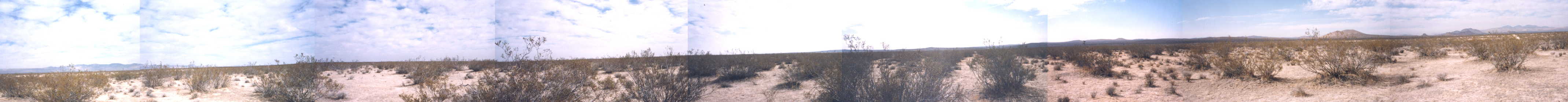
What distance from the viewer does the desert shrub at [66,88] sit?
27.3ft

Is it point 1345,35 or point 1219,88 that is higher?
point 1345,35

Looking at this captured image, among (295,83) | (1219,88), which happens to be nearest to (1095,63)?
(1219,88)

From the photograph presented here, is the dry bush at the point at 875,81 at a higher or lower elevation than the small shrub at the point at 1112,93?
higher

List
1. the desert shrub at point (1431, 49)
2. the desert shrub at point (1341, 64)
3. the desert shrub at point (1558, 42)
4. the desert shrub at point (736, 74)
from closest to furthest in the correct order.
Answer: the desert shrub at point (1341, 64), the desert shrub at point (1558, 42), the desert shrub at point (1431, 49), the desert shrub at point (736, 74)

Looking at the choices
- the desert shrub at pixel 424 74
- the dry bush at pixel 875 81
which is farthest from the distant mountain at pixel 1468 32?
the desert shrub at pixel 424 74

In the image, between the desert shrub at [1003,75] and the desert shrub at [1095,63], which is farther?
the desert shrub at [1095,63]

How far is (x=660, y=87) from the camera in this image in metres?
7.98

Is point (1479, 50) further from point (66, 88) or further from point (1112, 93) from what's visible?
point (66, 88)

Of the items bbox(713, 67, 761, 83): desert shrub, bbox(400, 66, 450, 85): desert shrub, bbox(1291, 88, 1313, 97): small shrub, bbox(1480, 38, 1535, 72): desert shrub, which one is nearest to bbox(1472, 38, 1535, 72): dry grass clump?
bbox(1480, 38, 1535, 72): desert shrub

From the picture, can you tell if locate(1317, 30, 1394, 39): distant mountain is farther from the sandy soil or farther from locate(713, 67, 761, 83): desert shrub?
locate(713, 67, 761, 83): desert shrub

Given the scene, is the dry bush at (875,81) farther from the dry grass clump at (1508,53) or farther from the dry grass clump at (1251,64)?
the dry grass clump at (1508,53)

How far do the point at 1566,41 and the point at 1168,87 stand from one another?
1237 centimetres

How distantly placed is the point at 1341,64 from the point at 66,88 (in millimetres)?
22410

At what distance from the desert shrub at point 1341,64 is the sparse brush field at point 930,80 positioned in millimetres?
34
